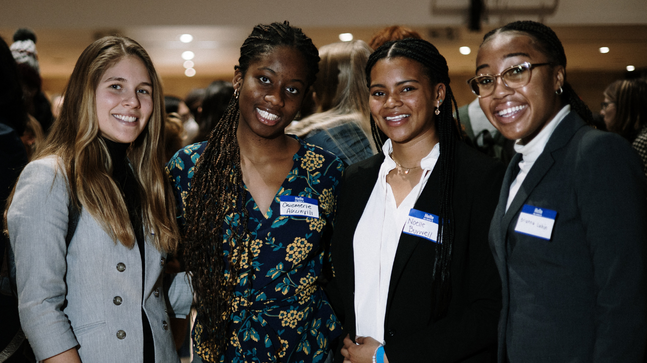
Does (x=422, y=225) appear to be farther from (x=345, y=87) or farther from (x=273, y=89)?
(x=345, y=87)

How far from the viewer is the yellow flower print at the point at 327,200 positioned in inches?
78.5

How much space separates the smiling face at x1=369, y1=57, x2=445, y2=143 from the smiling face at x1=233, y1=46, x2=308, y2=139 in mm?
334

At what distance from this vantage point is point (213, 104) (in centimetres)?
385

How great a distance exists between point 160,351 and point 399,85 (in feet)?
4.03

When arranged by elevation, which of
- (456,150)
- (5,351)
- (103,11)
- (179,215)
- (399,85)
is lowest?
(5,351)

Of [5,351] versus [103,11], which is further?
[103,11]

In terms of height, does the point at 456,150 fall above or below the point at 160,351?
above

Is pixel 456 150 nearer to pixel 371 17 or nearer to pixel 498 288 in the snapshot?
pixel 498 288

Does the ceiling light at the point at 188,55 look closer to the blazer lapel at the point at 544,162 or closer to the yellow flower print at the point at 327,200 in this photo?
the yellow flower print at the point at 327,200

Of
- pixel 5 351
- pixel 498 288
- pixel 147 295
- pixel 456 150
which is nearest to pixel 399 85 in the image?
pixel 456 150

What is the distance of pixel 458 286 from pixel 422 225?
23 cm

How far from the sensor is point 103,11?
253 inches

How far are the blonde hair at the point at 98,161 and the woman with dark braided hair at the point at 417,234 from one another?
681 mm

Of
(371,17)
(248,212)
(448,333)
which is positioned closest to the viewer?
(448,333)
